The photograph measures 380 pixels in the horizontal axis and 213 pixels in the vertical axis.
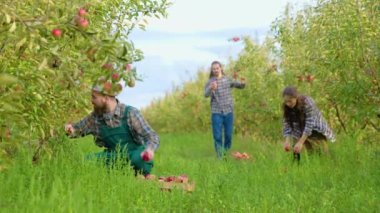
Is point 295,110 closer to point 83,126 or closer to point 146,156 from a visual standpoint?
point 146,156

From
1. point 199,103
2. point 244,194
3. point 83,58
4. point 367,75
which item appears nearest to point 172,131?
point 199,103

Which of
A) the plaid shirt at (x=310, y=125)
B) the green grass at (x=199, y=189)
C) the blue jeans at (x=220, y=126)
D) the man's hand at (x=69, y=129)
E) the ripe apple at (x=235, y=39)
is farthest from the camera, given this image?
the ripe apple at (x=235, y=39)

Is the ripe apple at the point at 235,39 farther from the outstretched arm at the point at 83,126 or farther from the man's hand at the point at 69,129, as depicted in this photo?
the man's hand at the point at 69,129

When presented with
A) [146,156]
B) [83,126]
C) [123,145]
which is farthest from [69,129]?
[146,156]

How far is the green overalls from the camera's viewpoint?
828cm

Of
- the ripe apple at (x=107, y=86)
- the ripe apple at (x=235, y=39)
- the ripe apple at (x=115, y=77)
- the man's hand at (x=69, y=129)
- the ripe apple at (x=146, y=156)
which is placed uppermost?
the ripe apple at (x=235, y=39)

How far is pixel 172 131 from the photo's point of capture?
22.8 meters

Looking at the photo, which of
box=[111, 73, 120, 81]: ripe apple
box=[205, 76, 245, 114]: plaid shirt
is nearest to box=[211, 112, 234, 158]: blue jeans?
box=[205, 76, 245, 114]: plaid shirt

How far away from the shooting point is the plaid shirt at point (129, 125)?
27.0 feet

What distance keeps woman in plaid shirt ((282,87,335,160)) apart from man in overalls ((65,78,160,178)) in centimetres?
253

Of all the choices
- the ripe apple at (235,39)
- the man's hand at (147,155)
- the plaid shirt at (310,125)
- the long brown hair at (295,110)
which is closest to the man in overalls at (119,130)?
the man's hand at (147,155)

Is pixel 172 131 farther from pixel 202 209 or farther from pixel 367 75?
pixel 202 209

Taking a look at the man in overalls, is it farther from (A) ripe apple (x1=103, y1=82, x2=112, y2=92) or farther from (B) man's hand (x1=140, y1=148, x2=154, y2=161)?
(A) ripe apple (x1=103, y1=82, x2=112, y2=92)

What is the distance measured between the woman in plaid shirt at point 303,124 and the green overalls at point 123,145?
2513 mm
